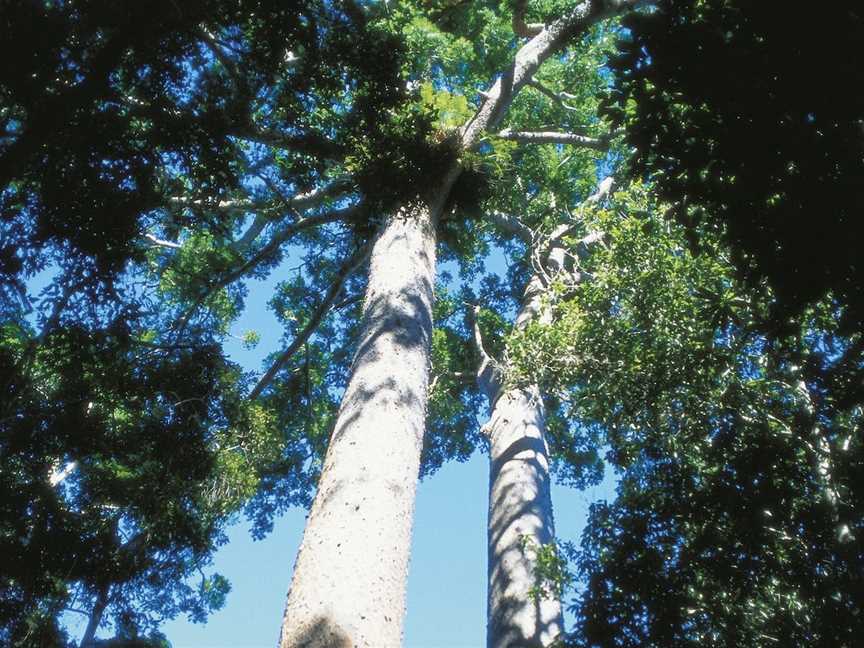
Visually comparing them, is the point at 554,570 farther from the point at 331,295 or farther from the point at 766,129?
the point at 331,295

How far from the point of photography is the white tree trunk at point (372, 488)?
10.5ft

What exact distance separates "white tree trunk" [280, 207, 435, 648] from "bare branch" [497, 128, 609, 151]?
3.39 m

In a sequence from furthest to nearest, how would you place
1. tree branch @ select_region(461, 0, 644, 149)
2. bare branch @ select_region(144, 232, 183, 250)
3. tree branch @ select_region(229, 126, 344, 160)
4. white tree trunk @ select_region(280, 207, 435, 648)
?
bare branch @ select_region(144, 232, 183, 250) < tree branch @ select_region(229, 126, 344, 160) < tree branch @ select_region(461, 0, 644, 149) < white tree trunk @ select_region(280, 207, 435, 648)

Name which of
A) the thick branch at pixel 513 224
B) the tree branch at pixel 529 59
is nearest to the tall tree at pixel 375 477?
the tree branch at pixel 529 59

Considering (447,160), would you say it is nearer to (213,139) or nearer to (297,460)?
(213,139)

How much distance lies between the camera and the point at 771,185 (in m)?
4.15

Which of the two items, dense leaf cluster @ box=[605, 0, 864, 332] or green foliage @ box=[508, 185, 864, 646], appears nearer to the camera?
dense leaf cluster @ box=[605, 0, 864, 332]

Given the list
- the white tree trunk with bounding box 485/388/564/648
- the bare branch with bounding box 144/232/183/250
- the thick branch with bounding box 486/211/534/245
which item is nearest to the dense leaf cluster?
the white tree trunk with bounding box 485/388/564/648

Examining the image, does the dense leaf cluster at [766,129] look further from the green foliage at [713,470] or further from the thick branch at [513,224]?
the thick branch at [513,224]

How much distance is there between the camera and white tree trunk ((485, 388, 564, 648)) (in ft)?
19.7

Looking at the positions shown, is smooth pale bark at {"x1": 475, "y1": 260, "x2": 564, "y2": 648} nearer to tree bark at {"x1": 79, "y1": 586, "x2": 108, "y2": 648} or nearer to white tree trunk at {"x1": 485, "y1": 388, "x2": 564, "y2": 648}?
white tree trunk at {"x1": 485, "y1": 388, "x2": 564, "y2": 648}

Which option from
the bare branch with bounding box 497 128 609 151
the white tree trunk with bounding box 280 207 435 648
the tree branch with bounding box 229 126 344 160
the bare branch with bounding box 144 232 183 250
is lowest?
the white tree trunk with bounding box 280 207 435 648

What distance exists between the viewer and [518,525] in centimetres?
719

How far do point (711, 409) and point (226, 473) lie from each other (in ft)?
17.1
